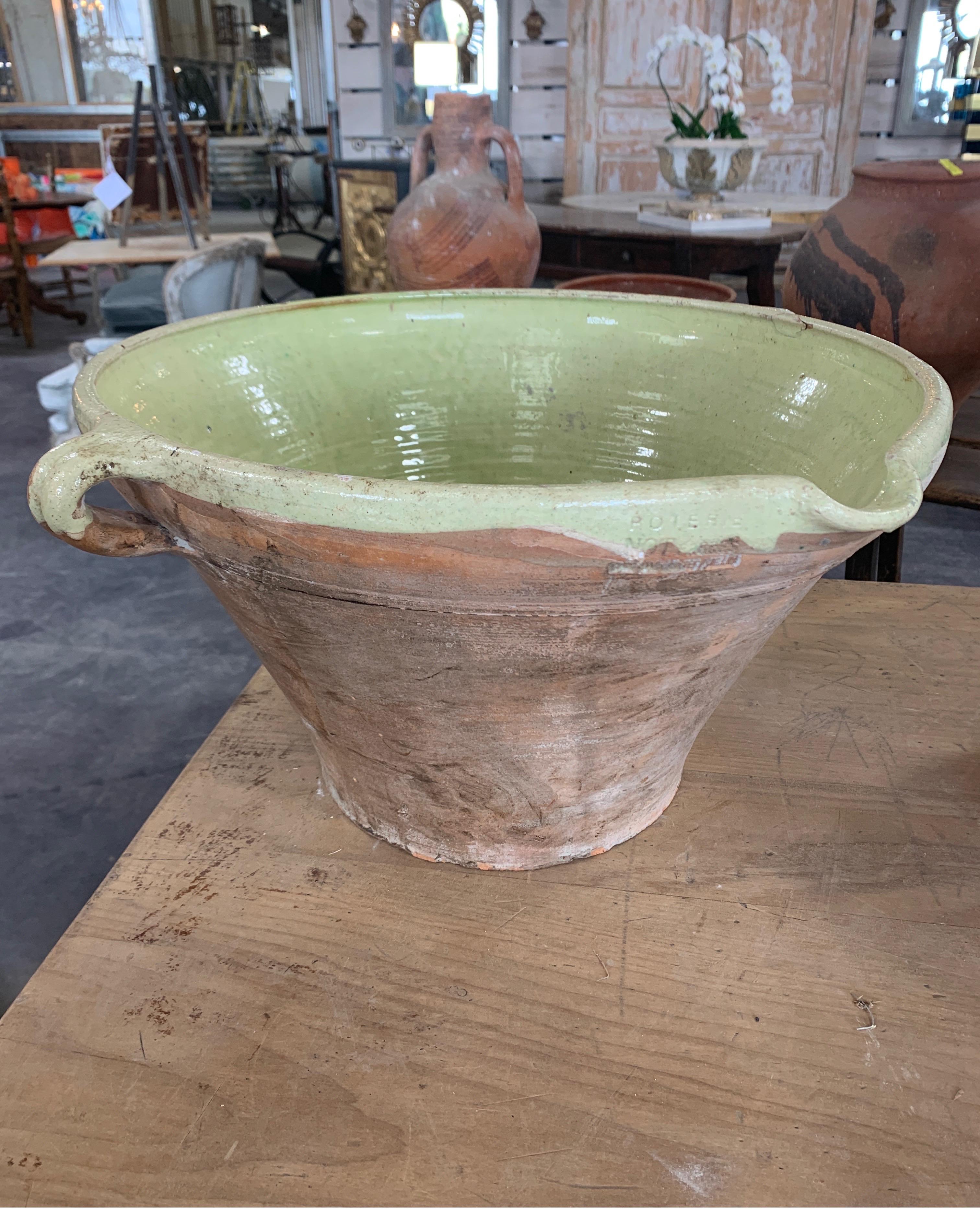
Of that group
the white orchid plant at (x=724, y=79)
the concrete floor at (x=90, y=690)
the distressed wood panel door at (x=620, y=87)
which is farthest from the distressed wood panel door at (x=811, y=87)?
the concrete floor at (x=90, y=690)

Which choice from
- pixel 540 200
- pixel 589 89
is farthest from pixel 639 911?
pixel 589 89

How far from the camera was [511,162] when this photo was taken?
142 centimetres

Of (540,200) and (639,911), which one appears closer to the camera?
(639,911)

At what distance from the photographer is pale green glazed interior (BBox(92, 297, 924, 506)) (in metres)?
0.60

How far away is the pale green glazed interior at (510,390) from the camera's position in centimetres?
60

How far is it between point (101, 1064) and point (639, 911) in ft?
0.96

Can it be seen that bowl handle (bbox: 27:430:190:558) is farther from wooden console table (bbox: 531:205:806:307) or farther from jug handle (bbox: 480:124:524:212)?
wooden console table (bbox: 531:205:806:307)

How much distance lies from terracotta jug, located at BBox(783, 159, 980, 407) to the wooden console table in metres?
1.13

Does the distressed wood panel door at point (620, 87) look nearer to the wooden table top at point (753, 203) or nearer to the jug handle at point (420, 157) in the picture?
the wooden table top at point (753, 203)

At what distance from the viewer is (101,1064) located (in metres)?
0.46

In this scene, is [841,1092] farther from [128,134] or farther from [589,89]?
[589,89]

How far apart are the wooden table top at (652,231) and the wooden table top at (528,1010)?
191 cm

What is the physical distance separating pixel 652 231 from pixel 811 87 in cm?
258

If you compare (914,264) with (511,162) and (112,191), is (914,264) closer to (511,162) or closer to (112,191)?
(511,162)
